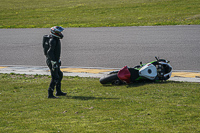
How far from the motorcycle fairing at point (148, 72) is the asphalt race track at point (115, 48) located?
2.65 metres

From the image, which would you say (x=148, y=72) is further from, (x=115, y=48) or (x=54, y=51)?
(x=115, y=48)

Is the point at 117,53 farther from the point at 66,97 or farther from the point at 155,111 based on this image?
the point at 155,111

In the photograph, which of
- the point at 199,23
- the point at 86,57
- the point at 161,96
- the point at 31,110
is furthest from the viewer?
the point at 199,23

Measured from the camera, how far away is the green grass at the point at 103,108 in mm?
5086

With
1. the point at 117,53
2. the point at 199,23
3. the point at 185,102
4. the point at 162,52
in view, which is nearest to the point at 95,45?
the point at 117,53

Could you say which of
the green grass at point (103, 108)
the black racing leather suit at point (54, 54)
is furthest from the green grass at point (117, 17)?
the black racing leather suit at point (54, 54)

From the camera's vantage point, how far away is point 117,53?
14148mm

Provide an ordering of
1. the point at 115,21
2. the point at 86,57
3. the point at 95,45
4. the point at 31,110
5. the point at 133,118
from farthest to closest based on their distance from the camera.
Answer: the point at 115,21 → the point at 95,45 → the point at 86,57 → the point at 31,110 → the point at 133,118

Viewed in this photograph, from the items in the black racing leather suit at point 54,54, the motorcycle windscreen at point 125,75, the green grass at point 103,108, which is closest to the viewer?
the green grass at point 103,108

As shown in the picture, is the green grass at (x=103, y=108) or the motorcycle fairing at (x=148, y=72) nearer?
the green grass at (x=103, y=108)

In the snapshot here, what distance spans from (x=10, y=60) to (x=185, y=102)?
29.9 feet

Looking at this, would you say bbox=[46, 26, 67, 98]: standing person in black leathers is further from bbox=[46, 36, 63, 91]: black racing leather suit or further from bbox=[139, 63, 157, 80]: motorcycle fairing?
bbox=[139, 63, 157, 80]: motorcycle fairing

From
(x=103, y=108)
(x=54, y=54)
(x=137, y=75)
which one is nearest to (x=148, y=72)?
(x=137, y=75)

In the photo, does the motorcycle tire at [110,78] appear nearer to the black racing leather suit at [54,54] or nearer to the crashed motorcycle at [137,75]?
the crashed motorcycle at [137,75]
